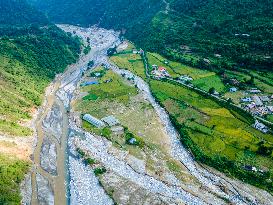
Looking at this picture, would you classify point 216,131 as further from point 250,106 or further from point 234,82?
point 234,82

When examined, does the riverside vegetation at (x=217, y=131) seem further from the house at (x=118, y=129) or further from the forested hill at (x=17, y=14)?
the forested hill at (x=17, y=14)

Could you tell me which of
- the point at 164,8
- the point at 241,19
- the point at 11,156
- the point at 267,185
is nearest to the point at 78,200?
the point at 11,156

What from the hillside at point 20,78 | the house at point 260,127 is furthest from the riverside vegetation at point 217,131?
the hillside at point 20,78

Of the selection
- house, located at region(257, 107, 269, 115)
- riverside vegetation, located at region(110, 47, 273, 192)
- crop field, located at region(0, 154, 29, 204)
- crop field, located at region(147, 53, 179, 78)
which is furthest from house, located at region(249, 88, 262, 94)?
crop field, located at region(0, 154, 29, 204)

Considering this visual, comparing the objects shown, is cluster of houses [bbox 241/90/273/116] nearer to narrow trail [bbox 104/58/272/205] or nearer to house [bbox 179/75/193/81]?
narrow trail [bbox 104/58/272/205]

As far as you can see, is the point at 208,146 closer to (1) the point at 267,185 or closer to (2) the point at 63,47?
(1) the point at 267,185
